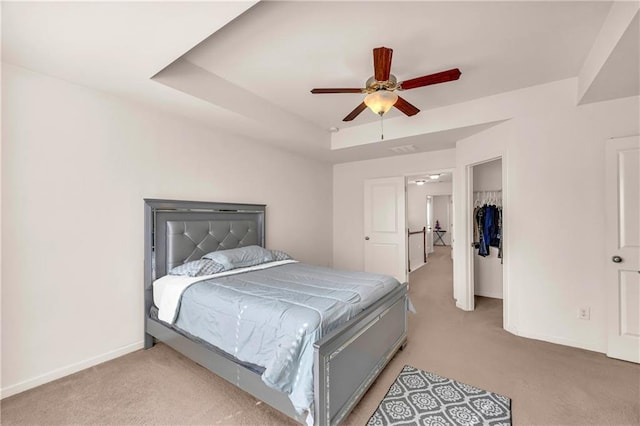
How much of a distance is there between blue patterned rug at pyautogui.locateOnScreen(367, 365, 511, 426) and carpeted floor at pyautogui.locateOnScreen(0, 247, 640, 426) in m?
0.07

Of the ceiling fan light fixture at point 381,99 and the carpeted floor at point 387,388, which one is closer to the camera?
the carpeted floor at point 387,388

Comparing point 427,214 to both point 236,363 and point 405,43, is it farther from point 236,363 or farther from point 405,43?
point 236,363

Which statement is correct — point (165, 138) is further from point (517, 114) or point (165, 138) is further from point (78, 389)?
point (517, 114)

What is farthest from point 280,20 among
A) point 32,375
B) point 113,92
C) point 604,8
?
point 32,375

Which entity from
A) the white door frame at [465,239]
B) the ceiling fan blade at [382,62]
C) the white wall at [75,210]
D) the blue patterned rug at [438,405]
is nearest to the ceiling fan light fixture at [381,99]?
the ceiling fan blade at [382,62]

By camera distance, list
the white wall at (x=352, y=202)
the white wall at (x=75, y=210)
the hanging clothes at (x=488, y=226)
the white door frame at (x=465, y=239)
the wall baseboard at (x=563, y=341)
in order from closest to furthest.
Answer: the white wall at (x=75, y=210) < the wall baseboard at (x=563, y=341) < the white door frame at (x=465, y=239) < the hanging clothes at (x=488, y=226) < the white wall at (x=352, y=202)

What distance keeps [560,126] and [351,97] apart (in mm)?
2213

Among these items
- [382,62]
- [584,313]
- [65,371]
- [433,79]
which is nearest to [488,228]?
[584,313]

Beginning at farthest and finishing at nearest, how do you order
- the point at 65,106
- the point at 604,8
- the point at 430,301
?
the point at 430,301 → the point at 65,106 → the point at 604,8

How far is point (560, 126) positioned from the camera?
2.86 metres

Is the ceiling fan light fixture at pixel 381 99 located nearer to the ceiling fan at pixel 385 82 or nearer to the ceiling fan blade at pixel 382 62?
the ceiling fan at pixel 385 82

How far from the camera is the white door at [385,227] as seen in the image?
482 cm

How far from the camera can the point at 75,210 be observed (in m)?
2.35

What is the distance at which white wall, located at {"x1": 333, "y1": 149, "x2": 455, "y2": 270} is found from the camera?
16.4 ft
